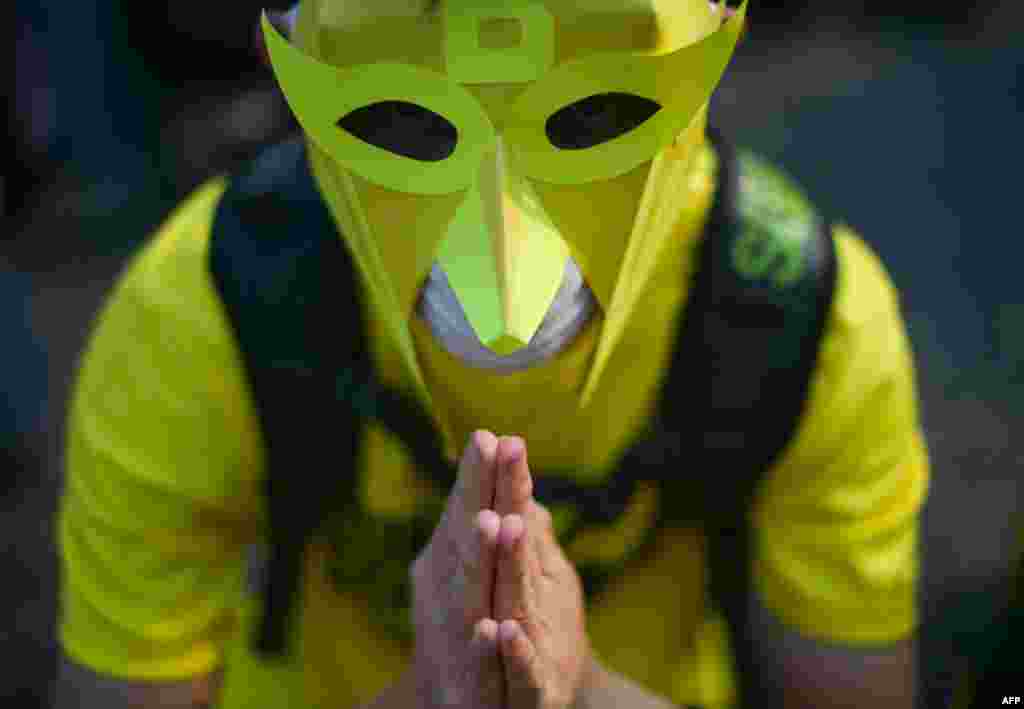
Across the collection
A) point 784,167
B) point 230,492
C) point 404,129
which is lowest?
point 784,167

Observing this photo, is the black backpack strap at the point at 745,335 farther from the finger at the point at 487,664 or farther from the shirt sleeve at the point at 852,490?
the finger at the point at 487,664

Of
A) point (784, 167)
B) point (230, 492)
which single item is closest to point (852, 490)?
point (230, 492)

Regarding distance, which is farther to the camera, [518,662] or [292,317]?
[292,317]

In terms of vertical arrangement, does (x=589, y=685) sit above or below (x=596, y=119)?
below

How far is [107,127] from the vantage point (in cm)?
271

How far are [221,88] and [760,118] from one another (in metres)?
1.34

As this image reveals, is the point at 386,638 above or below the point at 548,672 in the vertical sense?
below

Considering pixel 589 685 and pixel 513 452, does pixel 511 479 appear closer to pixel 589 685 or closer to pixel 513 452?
pixel 513 452

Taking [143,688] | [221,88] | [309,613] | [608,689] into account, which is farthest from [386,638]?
[221,88]

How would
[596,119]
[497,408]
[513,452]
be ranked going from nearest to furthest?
[513,452]
[596,119]
[497,408]

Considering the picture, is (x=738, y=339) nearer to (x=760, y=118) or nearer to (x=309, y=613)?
(x=309, y=613)

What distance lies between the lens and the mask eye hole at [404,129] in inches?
32.8

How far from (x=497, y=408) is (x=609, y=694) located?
0.23 metres

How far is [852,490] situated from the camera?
1.04 metres
